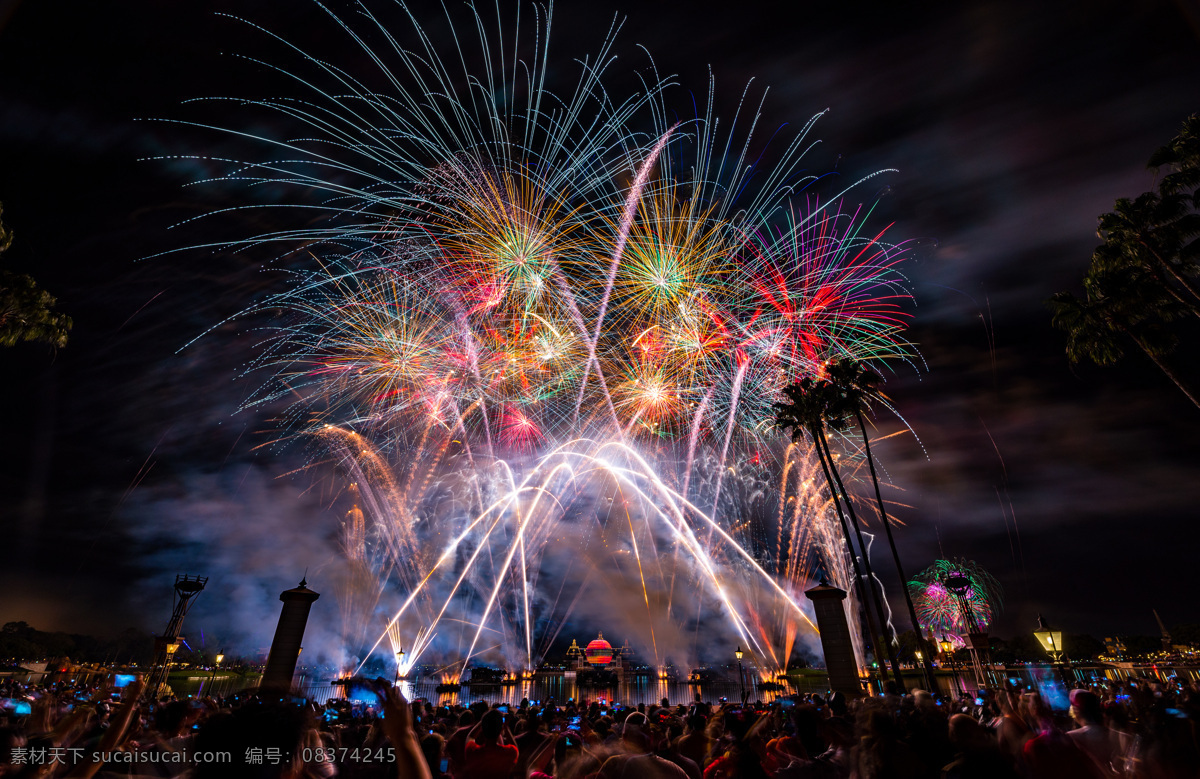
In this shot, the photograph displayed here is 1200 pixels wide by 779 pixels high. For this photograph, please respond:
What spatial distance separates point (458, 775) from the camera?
5.89 m

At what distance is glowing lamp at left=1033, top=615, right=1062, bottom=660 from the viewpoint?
20.9 meters

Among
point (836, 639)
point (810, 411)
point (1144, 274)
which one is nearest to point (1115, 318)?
point (1144, 274)

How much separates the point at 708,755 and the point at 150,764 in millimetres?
6126

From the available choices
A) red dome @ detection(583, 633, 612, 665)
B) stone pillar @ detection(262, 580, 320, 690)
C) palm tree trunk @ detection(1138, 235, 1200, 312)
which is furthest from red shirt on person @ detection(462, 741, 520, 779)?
red dome @ detection(583, 633, 612, 665)

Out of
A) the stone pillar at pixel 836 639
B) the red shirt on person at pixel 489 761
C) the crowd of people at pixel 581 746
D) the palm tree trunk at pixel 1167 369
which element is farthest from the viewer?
the palm tree trunk at pixel 1167 369

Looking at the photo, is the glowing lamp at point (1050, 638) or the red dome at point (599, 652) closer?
the glowing lamp at point (1050, 638)

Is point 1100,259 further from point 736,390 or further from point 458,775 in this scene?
point 458,775

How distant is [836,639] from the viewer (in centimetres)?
2066

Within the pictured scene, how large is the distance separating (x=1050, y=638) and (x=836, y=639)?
9.15 m

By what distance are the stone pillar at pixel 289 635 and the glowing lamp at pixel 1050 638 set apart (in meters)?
28.7

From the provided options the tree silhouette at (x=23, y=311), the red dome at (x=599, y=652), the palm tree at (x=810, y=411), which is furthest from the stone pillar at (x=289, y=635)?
the red dome at (x=599, y=652)

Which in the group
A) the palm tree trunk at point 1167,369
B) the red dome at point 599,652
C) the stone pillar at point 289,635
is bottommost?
the red dome at point 599,652

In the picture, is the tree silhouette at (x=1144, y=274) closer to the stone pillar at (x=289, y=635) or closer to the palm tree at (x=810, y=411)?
the palm tree at (x=810, y=411)

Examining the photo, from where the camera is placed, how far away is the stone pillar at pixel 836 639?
2016 cm
